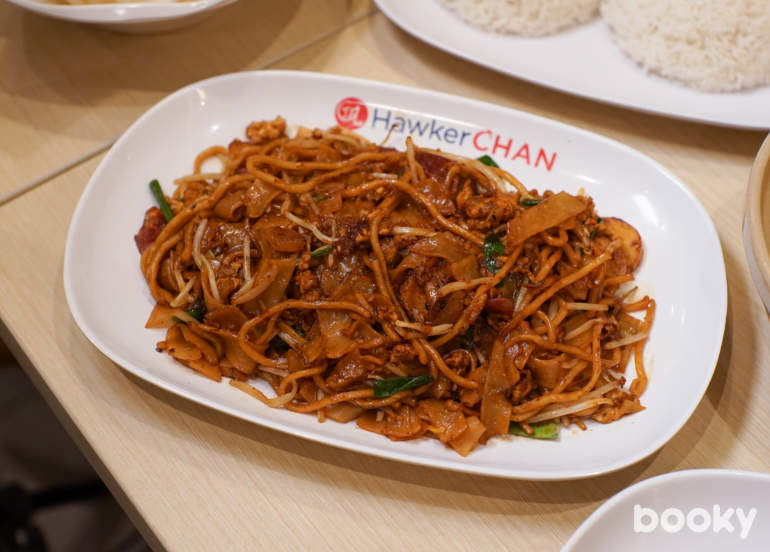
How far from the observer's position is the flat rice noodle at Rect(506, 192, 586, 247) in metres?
1.49

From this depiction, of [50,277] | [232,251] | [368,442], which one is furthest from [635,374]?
[50,277]

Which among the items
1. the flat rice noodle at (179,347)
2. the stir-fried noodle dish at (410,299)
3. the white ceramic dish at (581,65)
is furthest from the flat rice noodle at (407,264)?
the white ceramic dish at (581,65)

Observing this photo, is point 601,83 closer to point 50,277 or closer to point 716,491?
point 716,491

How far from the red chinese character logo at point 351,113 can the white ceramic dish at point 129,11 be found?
41 centimetres

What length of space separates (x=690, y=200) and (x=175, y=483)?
131 cm

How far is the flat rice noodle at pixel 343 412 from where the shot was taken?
1.42 metres

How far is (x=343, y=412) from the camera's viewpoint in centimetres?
143

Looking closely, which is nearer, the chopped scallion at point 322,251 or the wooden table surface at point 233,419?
the wooden table surface at point 233,419

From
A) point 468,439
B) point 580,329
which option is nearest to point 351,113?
point 580,329

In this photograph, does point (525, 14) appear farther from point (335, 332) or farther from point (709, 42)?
point (335, 332)

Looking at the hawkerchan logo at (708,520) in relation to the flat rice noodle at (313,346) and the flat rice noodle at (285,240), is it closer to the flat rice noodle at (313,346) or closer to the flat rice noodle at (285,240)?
the flat rice noodle at (313,346)

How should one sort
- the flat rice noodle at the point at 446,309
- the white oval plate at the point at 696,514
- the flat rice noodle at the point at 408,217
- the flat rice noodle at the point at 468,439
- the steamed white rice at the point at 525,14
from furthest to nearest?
the steamed white rice at the point at 525,14, the flat rice noodle at the point at 408,217, the flat rice noodle at the point at 446,309, the flat rice noodle at the point at 468,439, the white oval plate at the point at 696,514

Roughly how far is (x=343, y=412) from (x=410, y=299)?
0.91ft

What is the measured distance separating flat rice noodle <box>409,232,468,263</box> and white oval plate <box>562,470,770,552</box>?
0.58m
